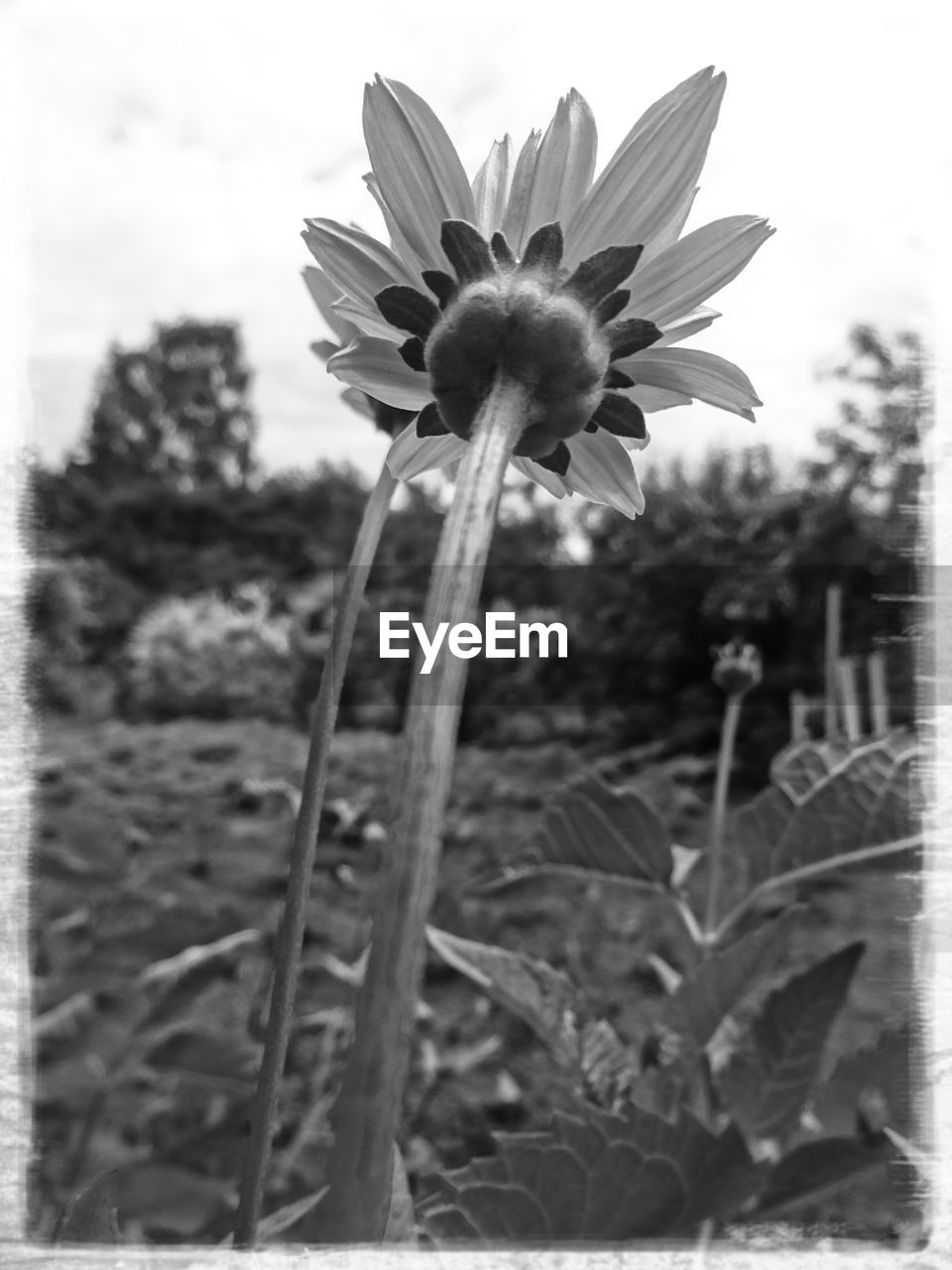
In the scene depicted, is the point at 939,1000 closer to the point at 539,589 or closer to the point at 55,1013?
the point at 55,1013

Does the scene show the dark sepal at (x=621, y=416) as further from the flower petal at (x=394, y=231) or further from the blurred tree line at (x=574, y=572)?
the blurred tree line at (x=574, y=572)

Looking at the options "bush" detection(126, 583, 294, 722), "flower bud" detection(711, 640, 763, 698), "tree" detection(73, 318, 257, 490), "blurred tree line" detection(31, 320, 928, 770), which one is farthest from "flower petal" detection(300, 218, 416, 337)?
"bush" detection(126, 583, 294, 722)

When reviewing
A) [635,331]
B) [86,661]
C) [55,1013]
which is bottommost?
[55,1013]

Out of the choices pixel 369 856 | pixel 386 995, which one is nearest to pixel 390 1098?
pixel 386 995

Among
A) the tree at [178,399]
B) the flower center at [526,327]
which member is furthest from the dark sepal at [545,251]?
the tree at [178,399]

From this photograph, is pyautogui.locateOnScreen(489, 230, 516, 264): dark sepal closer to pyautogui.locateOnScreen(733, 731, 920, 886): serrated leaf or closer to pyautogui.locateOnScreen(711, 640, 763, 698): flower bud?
pyautogui.locateOnScreen(733, 731, 920, 886): serrated leaf

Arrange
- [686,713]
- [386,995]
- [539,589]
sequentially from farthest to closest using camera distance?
[539,589]
[686,713]
[386,995]

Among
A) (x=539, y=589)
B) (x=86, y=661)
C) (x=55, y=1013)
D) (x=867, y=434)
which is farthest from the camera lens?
(x=86, y=661)

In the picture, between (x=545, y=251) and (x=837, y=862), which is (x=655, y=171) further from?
(x=837, y=862)
